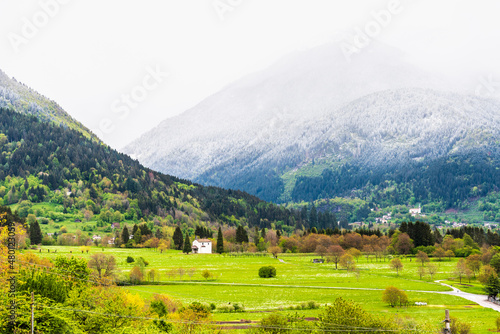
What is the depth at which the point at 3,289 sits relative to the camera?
134 ft

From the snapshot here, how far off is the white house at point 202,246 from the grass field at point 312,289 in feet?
164

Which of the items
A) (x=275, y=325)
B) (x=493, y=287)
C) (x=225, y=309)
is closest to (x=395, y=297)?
(x=493, y=287)

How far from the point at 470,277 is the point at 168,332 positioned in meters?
77.9

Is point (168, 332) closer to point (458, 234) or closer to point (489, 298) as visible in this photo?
point (489, 298)

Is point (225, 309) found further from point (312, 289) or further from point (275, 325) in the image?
point (275, 325)

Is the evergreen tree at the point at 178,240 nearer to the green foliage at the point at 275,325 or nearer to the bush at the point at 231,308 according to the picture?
the bush at the point at 231,308

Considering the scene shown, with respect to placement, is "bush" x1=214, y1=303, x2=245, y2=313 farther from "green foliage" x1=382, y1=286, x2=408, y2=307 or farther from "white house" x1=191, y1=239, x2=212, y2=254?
"white house" x1=191, y1=239, x2=212, y2=254

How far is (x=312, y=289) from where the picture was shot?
3287 inches

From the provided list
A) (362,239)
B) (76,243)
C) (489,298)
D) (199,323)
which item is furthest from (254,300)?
(76,243)

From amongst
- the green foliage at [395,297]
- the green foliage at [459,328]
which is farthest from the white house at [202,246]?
the green foliage at [459,328]

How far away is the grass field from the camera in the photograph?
207 feet

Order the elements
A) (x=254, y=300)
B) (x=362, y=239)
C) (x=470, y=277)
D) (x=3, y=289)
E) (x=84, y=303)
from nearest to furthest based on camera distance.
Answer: (x=3, y=289), (x=84, y=303), (x=254, y=300), (x=470, y=277), (x=362, y=239)

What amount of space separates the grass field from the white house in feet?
164

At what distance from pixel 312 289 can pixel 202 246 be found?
95.9 metres
